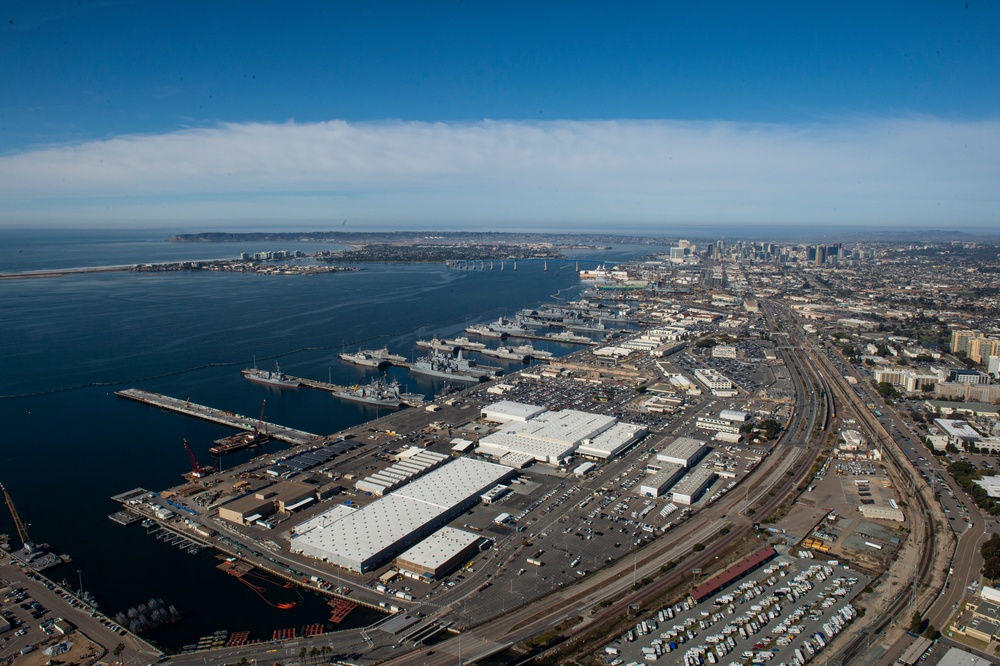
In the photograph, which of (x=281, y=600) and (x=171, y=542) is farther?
(x=171, y=542)

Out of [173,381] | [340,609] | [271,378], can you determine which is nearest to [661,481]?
[340,609]

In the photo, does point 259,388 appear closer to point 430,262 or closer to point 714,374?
point 714,374

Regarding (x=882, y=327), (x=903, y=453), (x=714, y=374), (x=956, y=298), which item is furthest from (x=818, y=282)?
(x=903, y=453)

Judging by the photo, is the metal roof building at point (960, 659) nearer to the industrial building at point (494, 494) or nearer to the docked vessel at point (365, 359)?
the industrial building at point (494, 494)

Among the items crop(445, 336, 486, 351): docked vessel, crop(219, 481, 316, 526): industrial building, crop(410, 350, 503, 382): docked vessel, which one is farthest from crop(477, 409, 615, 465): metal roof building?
crop(445, 336, 486, 351): docked vessel

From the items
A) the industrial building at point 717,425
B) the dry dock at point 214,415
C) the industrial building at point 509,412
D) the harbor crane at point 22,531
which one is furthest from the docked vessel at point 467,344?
the harbor crane at point 22,531

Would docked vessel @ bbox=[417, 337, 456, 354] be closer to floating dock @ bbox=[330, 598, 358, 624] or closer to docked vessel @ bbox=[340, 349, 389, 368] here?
docked vessel @ bbox=[340, 349, 389, 368]
